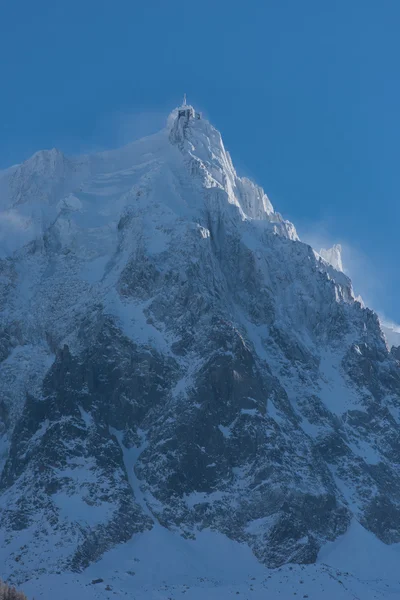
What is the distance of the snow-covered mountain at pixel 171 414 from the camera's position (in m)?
160

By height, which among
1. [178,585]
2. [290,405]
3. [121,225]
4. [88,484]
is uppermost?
[121,225]

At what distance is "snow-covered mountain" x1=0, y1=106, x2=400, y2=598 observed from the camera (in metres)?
160

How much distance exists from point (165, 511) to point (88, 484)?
1039 centimetres

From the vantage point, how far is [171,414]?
172750 mm

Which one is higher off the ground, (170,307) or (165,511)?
(170,307)

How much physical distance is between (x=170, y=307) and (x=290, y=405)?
72.9 feet

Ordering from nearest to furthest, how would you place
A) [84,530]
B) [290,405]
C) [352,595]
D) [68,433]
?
[352,595]
[84,530]
[68,433]
[290,405]

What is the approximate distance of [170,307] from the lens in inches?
7274

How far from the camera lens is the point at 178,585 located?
481ft

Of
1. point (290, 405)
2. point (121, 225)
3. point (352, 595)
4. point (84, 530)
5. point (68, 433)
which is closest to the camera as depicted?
point (352, 595)

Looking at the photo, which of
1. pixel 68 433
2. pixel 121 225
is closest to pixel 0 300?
pixel 121 225

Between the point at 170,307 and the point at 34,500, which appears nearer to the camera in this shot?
the point at 34,500

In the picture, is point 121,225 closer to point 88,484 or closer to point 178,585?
point 88,484

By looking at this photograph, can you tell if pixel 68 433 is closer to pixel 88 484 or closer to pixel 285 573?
pixel 88 484
